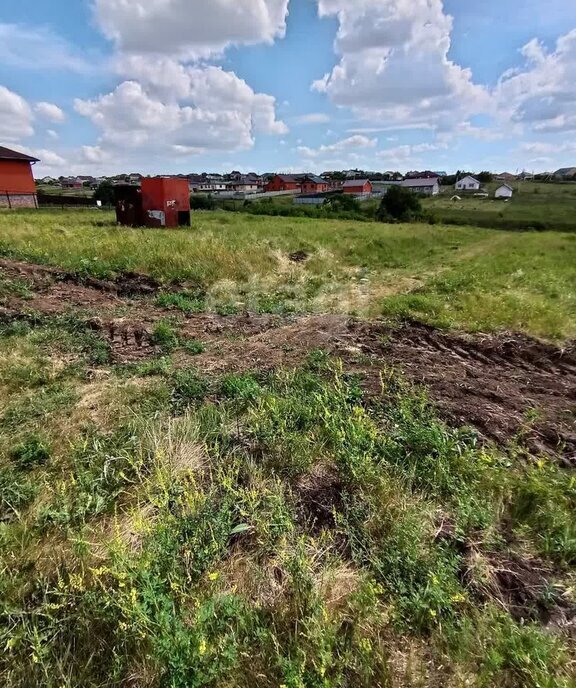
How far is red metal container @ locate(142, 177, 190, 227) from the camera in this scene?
1609cm

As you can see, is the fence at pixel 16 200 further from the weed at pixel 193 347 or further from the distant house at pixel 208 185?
the distant house at pixel 208 185

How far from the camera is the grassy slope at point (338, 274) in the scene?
748cm

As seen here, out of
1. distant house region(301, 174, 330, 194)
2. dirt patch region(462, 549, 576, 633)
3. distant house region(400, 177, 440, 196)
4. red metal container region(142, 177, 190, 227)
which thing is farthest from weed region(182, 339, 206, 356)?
distant house region(301, 174, 330, 194)

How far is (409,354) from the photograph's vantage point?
5320mm

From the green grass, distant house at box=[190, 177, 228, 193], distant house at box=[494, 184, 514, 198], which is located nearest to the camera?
the green grass

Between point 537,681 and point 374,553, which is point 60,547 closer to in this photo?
point 374,553

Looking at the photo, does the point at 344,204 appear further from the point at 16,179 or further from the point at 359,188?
the point at 16,179

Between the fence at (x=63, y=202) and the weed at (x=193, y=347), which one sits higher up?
the fence at (x=63, y=202)

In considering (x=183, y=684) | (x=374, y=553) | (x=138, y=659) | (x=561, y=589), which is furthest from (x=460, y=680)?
(x=138, y=659)

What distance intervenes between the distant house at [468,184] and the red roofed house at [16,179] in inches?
2929

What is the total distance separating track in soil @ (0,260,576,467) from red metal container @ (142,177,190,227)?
936cm

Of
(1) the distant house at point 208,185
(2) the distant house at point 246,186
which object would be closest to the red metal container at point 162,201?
(2) the distant house at point 246,186

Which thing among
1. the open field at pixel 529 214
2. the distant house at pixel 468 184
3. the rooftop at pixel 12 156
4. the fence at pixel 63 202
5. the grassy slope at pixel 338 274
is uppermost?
the rooftop at pixel 12 156

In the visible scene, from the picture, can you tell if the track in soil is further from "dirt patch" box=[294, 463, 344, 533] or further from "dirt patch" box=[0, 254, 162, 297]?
"dirt patch" box=[294, 463, 344, 533]
